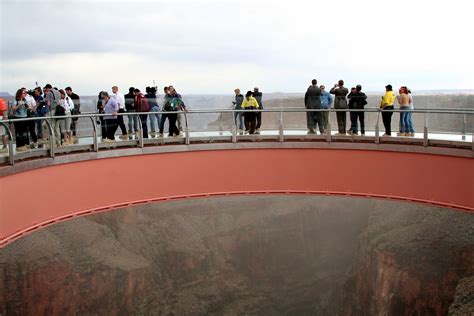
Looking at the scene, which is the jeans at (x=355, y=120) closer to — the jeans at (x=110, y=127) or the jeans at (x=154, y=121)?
the jeans at (x=154, y=121)

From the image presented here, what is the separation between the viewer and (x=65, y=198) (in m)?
18.5

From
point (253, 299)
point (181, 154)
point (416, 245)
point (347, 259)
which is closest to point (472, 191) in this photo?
point (181, 154)

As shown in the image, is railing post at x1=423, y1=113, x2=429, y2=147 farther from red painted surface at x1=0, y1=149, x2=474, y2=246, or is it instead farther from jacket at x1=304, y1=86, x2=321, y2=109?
jacket at x1=304, y1=86, x2=321, y2=109

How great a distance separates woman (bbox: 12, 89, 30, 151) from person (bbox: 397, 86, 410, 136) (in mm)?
11805

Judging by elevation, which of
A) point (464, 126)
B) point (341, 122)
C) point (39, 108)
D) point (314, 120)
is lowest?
point (464, 126)

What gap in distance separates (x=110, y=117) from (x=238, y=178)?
4826 millimetres

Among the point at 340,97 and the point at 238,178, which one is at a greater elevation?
the point at 340,97

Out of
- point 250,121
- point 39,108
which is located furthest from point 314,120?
point 39,108

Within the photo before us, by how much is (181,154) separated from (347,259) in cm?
3888

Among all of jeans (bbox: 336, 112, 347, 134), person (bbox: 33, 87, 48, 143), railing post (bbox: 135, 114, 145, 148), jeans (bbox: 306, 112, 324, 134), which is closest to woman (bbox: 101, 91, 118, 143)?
railing post (bbox: 135, 114, 145, 148)

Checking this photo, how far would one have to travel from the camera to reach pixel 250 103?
952 inches

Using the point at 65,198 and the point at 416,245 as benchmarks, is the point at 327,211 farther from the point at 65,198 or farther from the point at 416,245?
the point at 65,198

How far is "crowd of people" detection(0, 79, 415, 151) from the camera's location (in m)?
19.2

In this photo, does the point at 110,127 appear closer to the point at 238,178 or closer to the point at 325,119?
the point at 238,178
